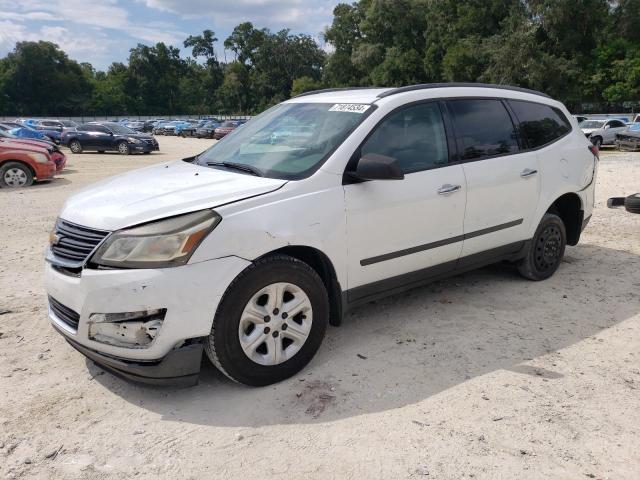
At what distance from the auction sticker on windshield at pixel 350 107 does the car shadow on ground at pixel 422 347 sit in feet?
5.49

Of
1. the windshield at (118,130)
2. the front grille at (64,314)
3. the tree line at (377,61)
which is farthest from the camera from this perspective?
the tree line at (377,61)

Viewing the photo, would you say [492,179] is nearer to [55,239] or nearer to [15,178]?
[55,239]

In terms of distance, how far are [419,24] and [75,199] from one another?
70704 mm

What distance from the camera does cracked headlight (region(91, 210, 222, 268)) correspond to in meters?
2.97

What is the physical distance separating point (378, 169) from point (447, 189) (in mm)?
899

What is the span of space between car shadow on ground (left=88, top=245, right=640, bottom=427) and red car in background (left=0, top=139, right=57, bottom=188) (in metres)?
10.9

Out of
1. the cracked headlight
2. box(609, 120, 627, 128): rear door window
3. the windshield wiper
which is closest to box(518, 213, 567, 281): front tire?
the windshield wiper

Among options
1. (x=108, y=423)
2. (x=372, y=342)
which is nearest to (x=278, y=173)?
(x=372, y=342)

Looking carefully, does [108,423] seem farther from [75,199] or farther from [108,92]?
[108,92]

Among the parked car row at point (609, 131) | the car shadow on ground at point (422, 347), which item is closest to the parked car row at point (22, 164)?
the car shadow on ground at point (422, 347)

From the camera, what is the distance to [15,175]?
41.7 ft

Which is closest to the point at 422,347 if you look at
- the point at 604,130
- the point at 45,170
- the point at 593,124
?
the point at 45,170

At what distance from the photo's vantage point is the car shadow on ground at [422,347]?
3.21 meters

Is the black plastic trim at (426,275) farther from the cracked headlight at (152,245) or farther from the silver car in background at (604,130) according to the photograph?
the silver car in background at (604,130)
